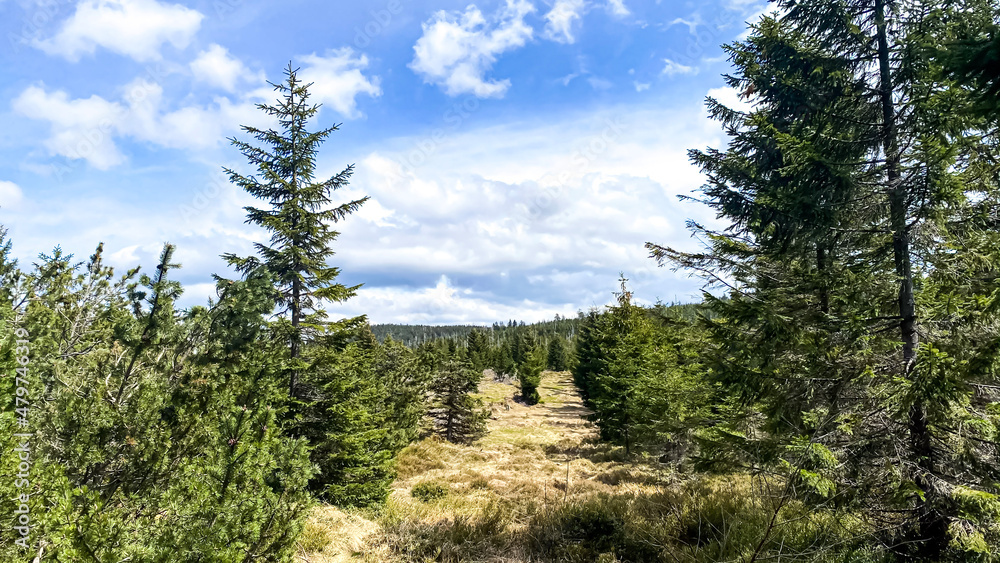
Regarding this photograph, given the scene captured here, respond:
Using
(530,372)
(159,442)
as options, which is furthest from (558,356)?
(159,442)

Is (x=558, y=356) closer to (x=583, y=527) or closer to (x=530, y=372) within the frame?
(x=530, y=372)

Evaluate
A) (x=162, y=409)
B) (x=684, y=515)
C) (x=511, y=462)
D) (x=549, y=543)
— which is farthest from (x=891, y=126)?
(x=511, y=462)

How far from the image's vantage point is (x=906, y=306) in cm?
552

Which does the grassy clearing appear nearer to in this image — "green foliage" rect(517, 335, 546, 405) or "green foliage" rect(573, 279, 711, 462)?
"green foliage" rect(573, 279, 711, 462)

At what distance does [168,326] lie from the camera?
5.40m

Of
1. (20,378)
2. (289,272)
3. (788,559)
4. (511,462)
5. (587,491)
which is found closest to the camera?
(20,378)

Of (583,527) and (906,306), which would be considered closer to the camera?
(906,306)

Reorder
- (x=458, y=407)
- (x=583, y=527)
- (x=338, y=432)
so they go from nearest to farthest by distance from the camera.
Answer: (x=583, y=527), (x=338, y=432), (x=458, y=407)

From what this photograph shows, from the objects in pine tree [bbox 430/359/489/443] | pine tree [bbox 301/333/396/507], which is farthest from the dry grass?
pine tree [bbox 430/359/489/443]

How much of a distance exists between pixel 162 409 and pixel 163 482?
2.56 ft

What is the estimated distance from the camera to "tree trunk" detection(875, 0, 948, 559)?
189 inches

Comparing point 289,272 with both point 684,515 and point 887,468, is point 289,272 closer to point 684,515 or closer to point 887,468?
point 684,515

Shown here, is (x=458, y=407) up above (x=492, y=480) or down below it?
above

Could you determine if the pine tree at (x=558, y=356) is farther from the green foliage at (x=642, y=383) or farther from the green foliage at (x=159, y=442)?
the green foliage at (x=159, y=442)
